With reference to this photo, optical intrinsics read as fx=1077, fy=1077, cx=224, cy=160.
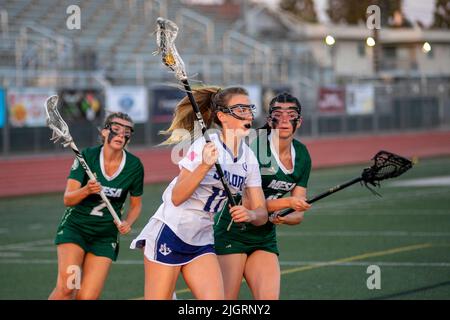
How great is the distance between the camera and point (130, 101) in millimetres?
31047

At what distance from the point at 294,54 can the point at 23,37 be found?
51.1 feet

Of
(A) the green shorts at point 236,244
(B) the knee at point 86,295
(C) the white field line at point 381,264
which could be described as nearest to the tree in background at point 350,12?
(C) the white field line at point 381,264

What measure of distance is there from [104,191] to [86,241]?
18.6 inches

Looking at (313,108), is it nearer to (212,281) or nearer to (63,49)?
(63,49)

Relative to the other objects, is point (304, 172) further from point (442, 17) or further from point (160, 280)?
point (442, 17)

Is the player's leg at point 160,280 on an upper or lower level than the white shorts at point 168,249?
lower

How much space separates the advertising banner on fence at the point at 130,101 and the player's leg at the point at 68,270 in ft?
70.3

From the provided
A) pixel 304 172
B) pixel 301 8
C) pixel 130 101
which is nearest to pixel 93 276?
pixel 304 172

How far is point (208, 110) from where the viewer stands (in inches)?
300

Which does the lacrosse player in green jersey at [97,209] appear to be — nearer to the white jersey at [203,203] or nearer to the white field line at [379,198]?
the white jersey at [203,203]

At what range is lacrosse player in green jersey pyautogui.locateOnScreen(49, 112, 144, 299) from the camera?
884 cm

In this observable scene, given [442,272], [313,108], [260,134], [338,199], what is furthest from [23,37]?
[260,134]

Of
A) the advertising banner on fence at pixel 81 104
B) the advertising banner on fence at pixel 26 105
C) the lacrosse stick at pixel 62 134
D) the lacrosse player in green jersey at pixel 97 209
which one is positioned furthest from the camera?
the advertising banner on fence at pixel 81 104

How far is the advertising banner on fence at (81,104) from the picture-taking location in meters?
29.7
